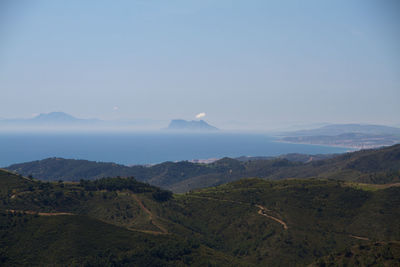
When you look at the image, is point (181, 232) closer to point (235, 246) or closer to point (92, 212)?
point (235, 246)

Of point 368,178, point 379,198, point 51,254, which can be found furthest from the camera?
point 368,178

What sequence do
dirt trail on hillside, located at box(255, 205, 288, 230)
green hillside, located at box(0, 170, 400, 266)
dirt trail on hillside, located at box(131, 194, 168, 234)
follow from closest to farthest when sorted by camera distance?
1. green hillside, located at box(0, 170, 400, 266)
2. dirt trail on hillside, located at box(131, 194, 168, 234)
3. dirt trail on hillside, located at box(255, 205, 288, 230)

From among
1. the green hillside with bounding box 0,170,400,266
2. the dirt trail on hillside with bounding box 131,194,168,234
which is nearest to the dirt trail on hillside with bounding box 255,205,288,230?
the green hillside with bounding box 0,170,400,266

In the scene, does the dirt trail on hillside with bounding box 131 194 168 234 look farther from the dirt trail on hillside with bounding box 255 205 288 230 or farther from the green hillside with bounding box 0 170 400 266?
the dirt trail on hillside with bounding box 255 205 288 230

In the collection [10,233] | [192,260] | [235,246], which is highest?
[10,233]

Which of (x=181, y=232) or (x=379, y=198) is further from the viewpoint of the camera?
(x=379, y=198)

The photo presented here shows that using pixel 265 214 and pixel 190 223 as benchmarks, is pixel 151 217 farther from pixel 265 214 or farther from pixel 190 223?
pixel 265 214

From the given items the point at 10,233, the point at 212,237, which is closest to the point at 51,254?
the point at 10,233

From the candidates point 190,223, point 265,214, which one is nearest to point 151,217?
point 190,223
